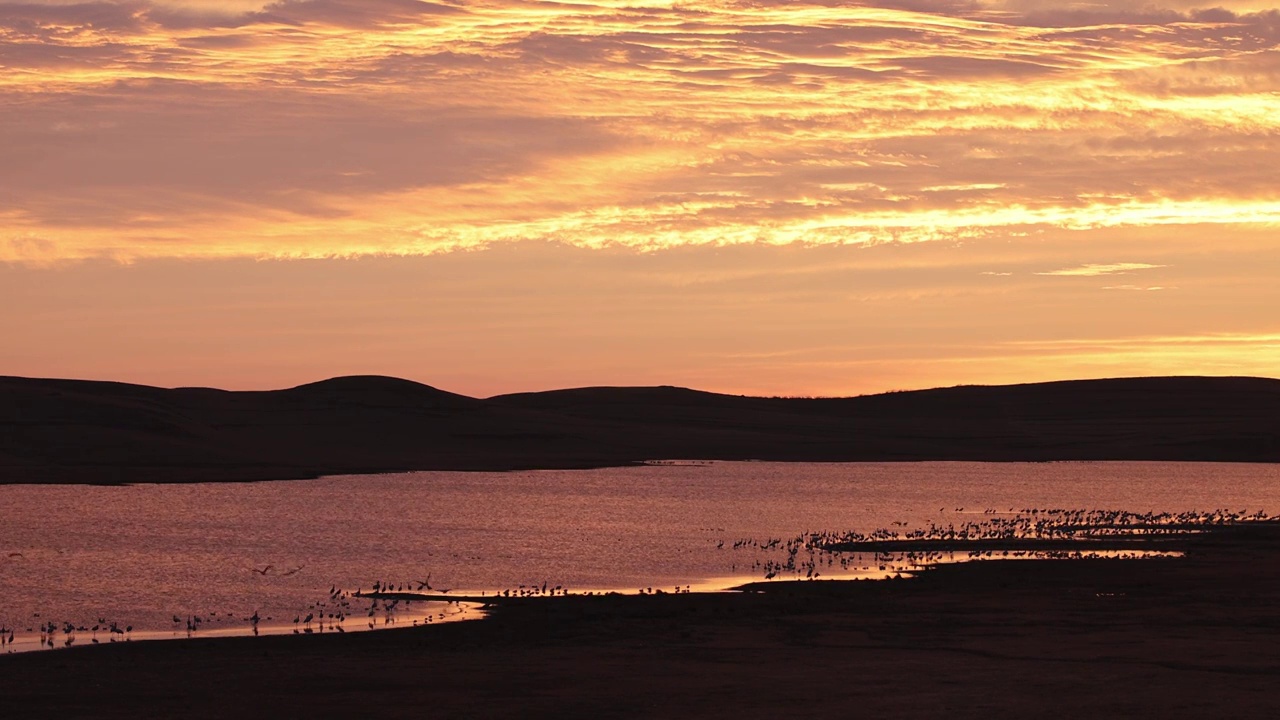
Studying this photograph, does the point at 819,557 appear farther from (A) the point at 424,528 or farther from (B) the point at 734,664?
(B) the point at 734,664

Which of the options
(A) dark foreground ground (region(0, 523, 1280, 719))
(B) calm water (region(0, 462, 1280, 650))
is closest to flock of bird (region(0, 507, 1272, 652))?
(B) calm water (region(0, 462, 1280, 650))

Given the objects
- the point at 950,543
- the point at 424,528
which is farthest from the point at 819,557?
the point at 424,528

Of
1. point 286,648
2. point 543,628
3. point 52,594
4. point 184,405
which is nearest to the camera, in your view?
point 286,648

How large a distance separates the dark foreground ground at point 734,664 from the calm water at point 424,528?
24.5 feet

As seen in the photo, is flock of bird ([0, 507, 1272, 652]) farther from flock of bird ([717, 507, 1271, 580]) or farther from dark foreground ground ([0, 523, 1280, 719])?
dark foreground ground ([0, 523, 1280, 719])

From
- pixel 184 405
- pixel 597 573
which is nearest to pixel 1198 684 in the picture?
pixel 597 573

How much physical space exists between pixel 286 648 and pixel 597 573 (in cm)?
2159

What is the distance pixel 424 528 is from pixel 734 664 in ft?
155

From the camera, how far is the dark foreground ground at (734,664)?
2673cm

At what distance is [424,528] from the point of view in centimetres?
7706

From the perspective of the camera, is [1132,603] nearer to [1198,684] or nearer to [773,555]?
[1198,684]

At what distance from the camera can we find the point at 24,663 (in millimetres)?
30969

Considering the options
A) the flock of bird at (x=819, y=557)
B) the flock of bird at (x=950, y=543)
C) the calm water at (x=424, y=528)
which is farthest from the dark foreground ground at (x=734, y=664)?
the flock of bird at (x=950, y=543)

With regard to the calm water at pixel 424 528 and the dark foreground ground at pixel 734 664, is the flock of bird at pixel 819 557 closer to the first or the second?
the calm water at pixel 424 528
